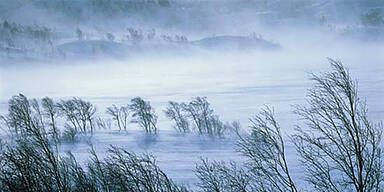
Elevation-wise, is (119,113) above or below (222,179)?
above

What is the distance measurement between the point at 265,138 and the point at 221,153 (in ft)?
122

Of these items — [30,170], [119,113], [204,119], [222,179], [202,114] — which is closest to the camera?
[30,170]

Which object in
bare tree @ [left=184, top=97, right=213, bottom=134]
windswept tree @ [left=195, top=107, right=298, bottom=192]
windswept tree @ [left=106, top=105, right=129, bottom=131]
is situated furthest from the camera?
windswept tree @ [left=106, top=105, right=129, bottom=131]

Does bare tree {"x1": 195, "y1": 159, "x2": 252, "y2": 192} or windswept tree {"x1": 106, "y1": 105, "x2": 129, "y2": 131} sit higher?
windswept tree {"x1": 106, "y1": 105, "x2": 129, "y2": 131}

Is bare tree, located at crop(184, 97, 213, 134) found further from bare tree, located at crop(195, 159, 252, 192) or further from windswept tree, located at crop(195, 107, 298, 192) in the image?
windswept tree, located at crop(195, 107, 298, 192)

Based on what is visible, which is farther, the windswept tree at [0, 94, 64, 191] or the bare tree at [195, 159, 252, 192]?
the bare tree at [195, 159, 252, 192]

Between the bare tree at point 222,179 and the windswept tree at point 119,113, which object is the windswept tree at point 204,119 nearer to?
the windswept tree at point 119,113

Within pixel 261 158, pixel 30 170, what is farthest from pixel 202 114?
pixel 30 170

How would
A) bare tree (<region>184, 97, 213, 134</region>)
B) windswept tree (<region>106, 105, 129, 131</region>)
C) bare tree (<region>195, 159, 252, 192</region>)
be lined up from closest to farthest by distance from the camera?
bare tree (<region>195, 159, 252, 192</region>), bare tree (<region>184, 97, 213, 134</region>), windswept tree (<region>106, 105, 129, 131</region>)

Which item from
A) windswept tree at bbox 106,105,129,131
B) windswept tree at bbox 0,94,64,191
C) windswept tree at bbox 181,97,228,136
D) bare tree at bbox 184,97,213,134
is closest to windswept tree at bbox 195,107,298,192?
windswept tree at bbox 0,94,64,191

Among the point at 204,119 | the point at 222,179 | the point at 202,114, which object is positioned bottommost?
the point at 222,179

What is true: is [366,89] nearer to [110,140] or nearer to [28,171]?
[110,140]

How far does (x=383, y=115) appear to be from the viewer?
76.6 m

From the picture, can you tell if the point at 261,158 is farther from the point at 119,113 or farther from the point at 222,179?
the point at 119,113
